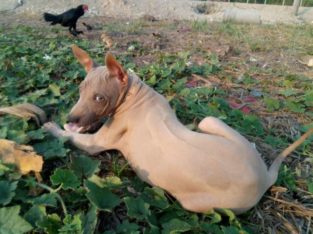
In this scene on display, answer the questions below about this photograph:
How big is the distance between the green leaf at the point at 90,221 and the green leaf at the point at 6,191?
1.35 feet

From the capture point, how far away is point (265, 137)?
3379mm

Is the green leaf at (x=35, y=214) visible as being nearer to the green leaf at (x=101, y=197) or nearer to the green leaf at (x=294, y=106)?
the green leaf at (x=101, y=197)

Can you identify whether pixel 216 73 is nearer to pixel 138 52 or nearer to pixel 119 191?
pixel 138 52

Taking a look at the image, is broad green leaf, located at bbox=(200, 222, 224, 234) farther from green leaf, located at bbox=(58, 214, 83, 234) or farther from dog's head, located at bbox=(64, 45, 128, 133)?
dog's head, located at bbox=(64, 45, 128, 133)

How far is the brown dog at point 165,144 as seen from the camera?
2328 mm

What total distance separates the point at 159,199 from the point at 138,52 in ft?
10.5

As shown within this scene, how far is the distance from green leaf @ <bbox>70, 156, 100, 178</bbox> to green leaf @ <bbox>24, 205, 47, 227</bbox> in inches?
15.3

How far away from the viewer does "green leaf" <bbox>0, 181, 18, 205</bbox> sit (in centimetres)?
212

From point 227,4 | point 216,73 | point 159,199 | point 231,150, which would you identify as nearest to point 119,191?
point 159,199

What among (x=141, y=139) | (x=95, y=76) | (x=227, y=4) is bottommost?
(x=227, y=4)

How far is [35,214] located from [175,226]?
75 centimetres

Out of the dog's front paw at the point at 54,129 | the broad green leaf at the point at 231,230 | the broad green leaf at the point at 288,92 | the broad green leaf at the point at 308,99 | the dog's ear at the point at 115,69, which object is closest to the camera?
the broad green leaf at the point at 231,230

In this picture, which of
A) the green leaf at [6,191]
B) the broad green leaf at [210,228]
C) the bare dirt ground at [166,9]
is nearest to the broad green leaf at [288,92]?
the broad green leaf at [210,228]

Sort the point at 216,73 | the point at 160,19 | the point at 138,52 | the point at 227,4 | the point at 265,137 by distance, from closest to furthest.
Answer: the point at 265,137, the point at 216,73, the point at 138,52, the point at 160,19, the point at 227,4
